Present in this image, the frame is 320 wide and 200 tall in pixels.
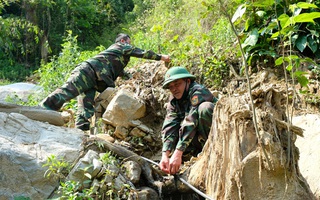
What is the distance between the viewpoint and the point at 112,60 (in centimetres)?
611

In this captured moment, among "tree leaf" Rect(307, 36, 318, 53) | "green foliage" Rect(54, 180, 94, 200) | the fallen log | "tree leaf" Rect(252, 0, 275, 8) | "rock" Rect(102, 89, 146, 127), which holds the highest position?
"tree leaf" Rect(252, 0, 275, 8)

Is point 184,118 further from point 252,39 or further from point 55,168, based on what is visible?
point 252,39

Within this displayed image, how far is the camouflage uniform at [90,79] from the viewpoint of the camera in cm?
574

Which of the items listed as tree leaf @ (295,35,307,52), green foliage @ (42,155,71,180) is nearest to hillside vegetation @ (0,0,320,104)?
tree leaf @ (295,35,307,52)

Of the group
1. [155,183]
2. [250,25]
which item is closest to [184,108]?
[155,183]

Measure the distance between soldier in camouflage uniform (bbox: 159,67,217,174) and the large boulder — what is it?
810mm

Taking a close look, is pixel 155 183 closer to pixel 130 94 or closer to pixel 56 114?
pixel 56 114

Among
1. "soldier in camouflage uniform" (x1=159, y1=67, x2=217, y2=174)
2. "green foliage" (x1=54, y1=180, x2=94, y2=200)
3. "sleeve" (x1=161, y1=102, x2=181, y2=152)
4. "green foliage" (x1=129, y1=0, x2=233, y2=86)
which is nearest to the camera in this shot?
"green foliage" (x1=54, y1=180, x2=94, y2=200)

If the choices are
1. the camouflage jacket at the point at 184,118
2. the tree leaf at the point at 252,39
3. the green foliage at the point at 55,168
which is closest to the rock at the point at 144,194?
the camouflage jacket at the point at 184,118

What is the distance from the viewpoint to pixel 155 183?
363 centimetres

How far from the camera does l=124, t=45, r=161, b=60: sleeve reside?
6.01 meters

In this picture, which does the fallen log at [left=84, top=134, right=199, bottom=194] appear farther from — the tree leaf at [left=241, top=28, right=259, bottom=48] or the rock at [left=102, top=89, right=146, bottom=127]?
the tree leaf at [left=241, top=28, right=259, bottom=48]

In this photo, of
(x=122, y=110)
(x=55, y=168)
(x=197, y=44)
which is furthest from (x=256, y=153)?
(x=197, y=44)

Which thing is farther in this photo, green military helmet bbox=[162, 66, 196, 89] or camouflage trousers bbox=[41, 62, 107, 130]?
camouflage trousers bbox=[41, 62, 107, 130]
